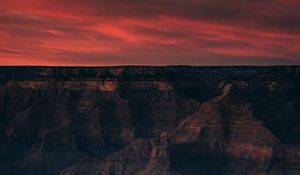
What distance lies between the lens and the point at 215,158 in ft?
510

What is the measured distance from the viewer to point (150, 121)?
600 feet

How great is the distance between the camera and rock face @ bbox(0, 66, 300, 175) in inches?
6058

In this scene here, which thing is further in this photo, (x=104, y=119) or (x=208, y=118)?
(x=104, y=119)

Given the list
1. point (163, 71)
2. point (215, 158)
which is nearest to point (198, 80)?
point (163, 71)

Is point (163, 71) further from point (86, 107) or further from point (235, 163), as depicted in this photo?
point (235, 163)

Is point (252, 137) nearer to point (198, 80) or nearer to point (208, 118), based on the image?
point (208, 118)

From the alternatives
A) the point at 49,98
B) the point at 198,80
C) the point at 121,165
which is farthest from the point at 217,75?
the point at 121,165

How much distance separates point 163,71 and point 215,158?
3088 centimetres

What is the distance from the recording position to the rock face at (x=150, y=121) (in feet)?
505

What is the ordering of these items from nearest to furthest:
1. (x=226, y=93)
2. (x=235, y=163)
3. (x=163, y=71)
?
(x=235, y=163) → (x=226, y=93) → (x=163, y=71)

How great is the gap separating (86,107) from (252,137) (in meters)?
41.9

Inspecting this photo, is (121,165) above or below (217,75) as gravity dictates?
below

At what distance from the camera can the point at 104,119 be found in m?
185

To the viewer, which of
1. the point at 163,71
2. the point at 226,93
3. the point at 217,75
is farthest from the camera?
the point at 217,75
